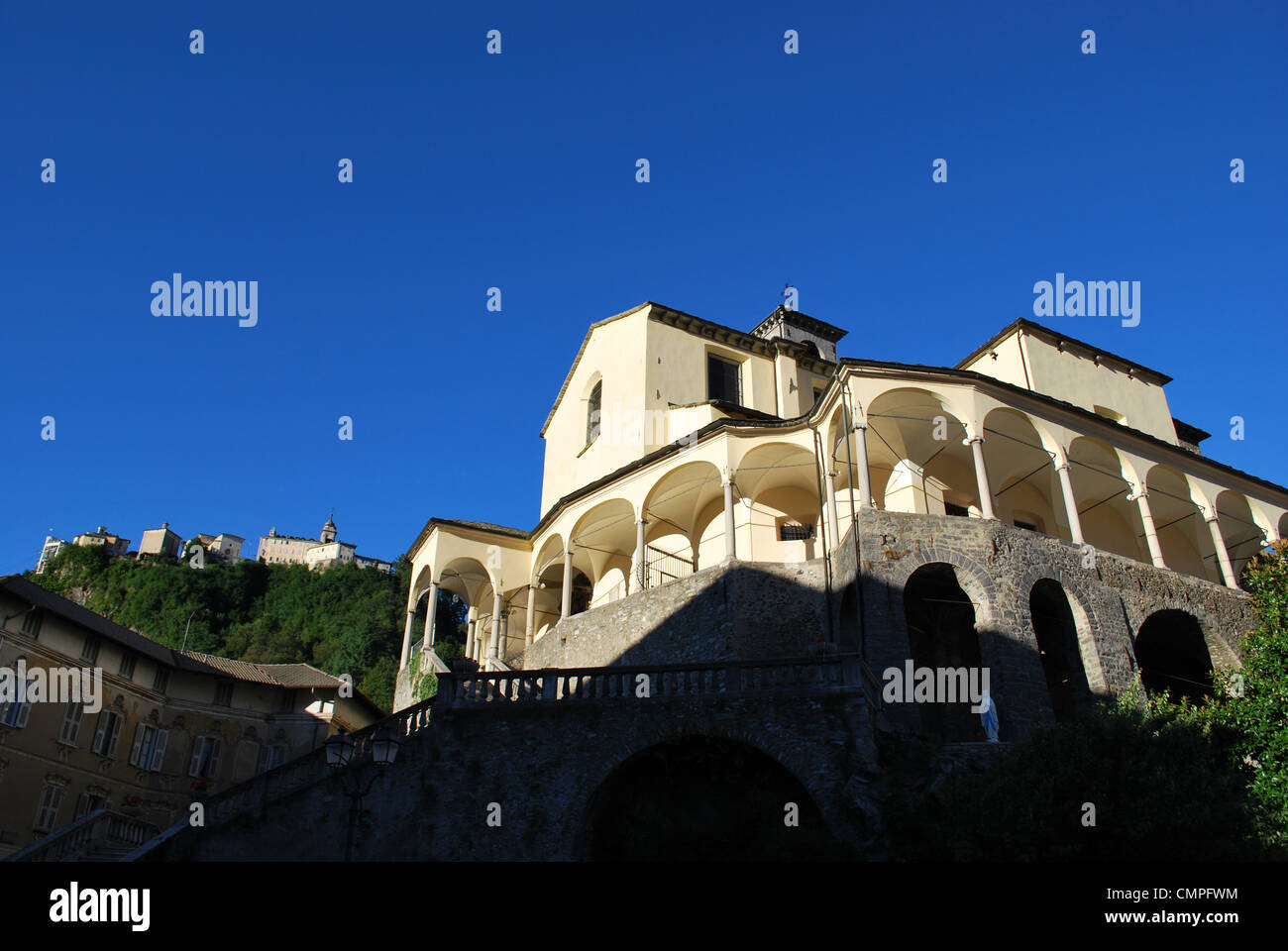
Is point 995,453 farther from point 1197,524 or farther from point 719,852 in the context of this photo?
point 719,852

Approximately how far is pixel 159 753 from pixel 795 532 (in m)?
22.2

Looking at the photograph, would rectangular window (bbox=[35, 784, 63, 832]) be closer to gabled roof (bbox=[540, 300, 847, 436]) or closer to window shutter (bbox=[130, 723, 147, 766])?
window shutter (bbox=[130, 723, 147, 766])

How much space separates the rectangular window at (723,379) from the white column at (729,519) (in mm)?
7641

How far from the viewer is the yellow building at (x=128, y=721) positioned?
2639 cm

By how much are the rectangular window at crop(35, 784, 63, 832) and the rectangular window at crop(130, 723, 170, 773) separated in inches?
132

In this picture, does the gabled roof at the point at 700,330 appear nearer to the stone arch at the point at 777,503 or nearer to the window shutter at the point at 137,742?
the stone arch at the point at 777,503

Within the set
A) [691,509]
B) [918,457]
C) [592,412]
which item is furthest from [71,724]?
[918,457]

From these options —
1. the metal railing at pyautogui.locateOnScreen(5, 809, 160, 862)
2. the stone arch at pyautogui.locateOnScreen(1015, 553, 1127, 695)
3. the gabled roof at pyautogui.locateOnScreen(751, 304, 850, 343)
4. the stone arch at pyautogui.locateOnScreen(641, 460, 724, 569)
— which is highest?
the gabled roof at pyautogui.locateOnScreen(751, 304, 850, 343)

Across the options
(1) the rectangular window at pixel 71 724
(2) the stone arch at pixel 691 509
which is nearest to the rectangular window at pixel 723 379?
(2) the stone arch at pixel 691 509

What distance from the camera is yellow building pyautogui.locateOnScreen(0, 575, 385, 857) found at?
26391mm

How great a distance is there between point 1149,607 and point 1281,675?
6.19 metres

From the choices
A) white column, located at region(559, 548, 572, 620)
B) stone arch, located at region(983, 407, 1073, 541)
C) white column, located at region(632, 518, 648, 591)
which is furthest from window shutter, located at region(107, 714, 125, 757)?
stone arch, located at region(983, 407, 1073, 541)

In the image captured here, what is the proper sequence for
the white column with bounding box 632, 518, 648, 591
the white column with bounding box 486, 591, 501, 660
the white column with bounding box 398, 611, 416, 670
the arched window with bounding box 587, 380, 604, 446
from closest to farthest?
the white column with bounding box 632, 518, 648, 591
the white column with bounding box 486, 591, 501, 660
the white column with bounding box 398, 611, 416, 670
the arched window with bounding box 587, 380, 604, 446

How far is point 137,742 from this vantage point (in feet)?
102
